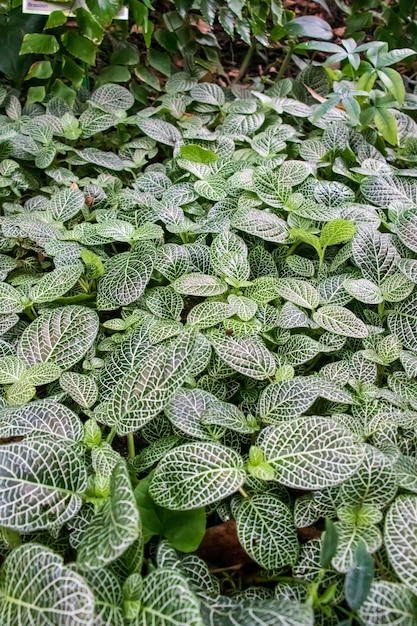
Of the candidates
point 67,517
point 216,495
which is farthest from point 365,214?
point 67,517

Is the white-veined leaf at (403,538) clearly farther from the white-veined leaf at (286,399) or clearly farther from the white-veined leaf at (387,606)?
the white-veined leaf at (286,399)

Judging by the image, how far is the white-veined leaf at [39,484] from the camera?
2.49 feet

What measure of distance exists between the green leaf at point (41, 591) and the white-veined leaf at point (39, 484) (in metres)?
0.05

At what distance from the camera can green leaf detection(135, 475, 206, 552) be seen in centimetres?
82

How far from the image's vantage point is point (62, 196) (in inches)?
58.0

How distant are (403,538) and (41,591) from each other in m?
0.49

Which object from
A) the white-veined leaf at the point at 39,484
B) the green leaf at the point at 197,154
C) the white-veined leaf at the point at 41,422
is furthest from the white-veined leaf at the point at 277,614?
the green leaf at the point at 197,154

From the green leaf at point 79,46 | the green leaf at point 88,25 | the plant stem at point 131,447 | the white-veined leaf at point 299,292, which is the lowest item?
the plant stem at point 131,447

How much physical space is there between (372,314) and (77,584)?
826 millimetres

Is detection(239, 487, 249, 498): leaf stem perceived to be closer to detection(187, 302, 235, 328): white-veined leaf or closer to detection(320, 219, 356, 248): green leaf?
detection(187, 302, 235, 328): white-veined leaf

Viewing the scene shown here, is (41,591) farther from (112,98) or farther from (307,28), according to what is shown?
(307,28)

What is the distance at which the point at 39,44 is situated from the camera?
1797 mm

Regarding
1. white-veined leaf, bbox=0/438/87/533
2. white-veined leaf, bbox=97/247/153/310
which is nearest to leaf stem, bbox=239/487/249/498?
white-veined leaf, bbox=0/438/87/533

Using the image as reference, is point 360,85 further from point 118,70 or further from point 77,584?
point 77,584
